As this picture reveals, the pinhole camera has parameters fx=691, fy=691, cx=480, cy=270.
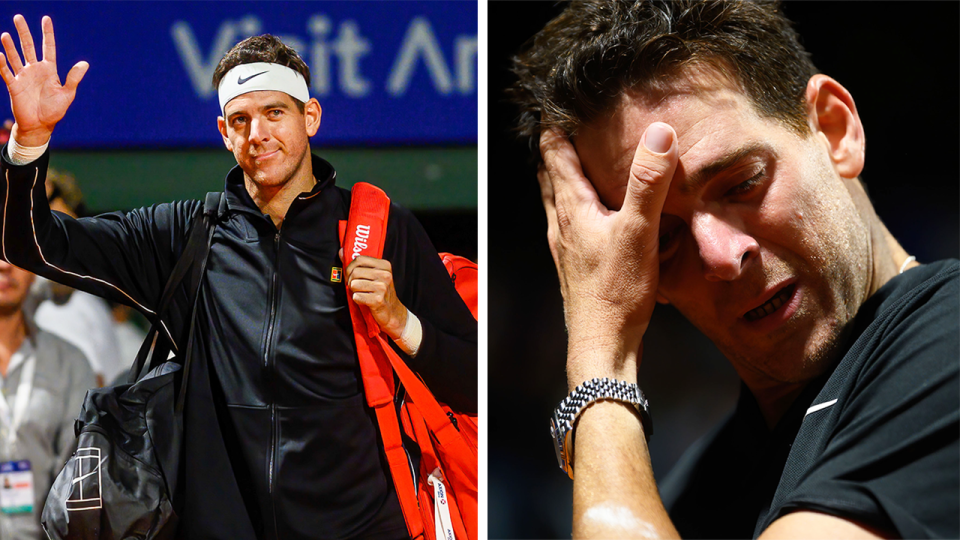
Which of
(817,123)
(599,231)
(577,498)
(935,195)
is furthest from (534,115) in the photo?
(935,195)

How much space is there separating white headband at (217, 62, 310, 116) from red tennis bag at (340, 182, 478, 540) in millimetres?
277

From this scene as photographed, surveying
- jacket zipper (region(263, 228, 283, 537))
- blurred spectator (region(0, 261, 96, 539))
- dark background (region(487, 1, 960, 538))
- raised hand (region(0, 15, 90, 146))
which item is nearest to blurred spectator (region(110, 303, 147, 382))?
blurred spectator (region(0, 261, 96, 539))

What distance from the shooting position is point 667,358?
186 cm

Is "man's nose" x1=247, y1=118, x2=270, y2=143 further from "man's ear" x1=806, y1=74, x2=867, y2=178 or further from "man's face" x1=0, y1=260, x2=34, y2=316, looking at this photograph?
"man's ear" x1=806, y1=74, x2=867, y2=178

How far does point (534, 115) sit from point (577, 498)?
91 centimetres

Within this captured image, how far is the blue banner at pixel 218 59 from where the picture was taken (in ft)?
5.32

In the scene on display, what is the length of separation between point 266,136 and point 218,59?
0.23 metres

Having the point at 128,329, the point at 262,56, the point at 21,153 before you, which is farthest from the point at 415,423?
the point at 21,153

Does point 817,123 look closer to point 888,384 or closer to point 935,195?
point 935,195

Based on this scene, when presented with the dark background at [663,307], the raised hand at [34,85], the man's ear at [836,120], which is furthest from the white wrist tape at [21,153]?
the man's ear at [836,120]

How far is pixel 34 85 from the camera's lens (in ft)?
5.18

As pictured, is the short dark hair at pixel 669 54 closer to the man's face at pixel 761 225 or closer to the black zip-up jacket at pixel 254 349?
the man's face at pixel 761 225

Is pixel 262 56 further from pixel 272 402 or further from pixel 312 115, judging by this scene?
pixel 272 402

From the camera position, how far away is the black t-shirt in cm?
113
